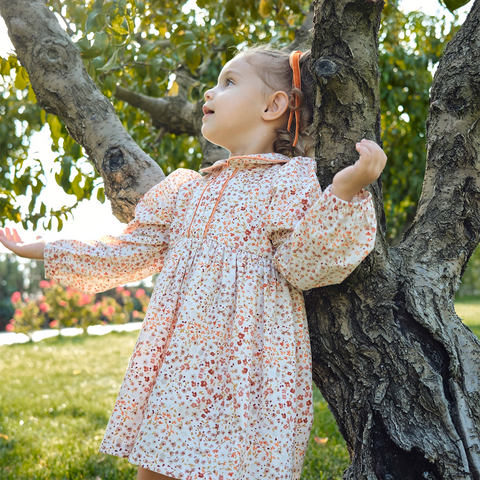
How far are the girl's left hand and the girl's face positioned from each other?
488 millimetres

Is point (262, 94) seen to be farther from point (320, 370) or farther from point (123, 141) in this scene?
point (320, 370)

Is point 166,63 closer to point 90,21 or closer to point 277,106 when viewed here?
point 90,21

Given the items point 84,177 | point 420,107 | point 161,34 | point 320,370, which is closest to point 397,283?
point 320,370

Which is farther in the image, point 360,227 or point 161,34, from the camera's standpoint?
point 161,34

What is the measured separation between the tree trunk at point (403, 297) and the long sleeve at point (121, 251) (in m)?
0.53

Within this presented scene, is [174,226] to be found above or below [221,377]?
above

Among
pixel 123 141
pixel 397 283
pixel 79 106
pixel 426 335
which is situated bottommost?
pixel 426 335

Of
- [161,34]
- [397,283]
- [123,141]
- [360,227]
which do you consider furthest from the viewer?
[161,34]

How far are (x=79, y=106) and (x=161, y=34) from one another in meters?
2.31

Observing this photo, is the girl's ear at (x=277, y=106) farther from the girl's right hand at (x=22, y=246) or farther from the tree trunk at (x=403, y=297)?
the girl's right hand at (x=22, y=246)

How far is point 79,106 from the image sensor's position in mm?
1696

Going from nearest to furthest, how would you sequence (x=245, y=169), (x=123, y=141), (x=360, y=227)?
(x=360, y=227) < (x=245, y=169) < (x=123, y=141)

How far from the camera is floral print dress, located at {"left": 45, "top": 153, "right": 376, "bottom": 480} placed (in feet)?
3.94

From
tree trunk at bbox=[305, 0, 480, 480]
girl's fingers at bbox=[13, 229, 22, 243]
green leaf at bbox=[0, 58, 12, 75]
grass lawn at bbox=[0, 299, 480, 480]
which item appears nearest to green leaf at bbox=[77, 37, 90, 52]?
green leaf at bbox=[0, 58, 12, 75]
